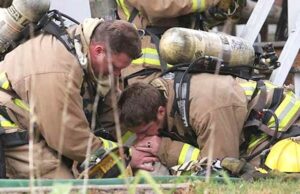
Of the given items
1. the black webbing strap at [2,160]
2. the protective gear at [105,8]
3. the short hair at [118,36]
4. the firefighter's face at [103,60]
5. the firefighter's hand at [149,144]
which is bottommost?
the firefighter's hand at [149,144]

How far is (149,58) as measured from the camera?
5680 millimetres

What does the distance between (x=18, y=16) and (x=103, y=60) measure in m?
0.78

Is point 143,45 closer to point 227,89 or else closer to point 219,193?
point 227,89

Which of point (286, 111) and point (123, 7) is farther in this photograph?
point (123, 7)

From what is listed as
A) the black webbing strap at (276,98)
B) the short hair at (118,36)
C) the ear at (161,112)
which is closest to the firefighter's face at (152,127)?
the ear at (161,112)

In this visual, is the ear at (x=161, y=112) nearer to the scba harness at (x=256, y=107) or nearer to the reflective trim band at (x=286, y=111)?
the scba harness at (x=256, y=107)

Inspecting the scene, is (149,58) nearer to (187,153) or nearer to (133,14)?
(133,14)

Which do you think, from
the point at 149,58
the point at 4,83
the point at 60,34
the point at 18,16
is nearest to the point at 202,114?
the point at 149,58

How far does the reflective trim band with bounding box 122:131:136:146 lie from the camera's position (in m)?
5.21

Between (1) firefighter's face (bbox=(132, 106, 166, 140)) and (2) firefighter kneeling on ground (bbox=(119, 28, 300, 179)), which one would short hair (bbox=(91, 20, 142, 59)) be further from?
(1) firefighter's face (bbox=(132, 106, 166, 140))

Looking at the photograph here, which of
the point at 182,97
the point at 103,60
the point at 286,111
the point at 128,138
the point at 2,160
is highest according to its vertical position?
the point at 103,60

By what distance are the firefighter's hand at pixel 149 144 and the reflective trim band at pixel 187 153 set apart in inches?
6.6

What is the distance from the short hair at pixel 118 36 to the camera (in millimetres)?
4645

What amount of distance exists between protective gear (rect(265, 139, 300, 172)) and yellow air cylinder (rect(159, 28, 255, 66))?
0.76m
